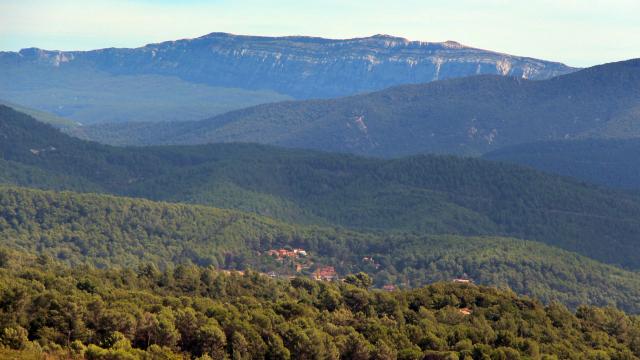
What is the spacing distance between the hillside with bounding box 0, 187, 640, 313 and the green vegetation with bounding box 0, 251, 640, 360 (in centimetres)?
4652

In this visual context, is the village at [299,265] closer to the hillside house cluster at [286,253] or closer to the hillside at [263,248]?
the hillside house cluster at [286,253]

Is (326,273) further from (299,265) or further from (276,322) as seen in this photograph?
(276,322)

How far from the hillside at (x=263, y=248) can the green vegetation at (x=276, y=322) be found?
153 feet

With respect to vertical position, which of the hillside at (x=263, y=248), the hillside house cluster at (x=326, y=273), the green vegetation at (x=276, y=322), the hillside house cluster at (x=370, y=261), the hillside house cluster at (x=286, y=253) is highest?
the green vegetation at (x=276, y=322)

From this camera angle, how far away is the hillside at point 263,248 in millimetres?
140125

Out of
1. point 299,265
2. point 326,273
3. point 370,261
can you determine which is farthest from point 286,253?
point 370,261

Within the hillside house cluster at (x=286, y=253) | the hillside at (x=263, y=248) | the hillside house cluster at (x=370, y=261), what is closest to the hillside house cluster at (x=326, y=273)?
the hillside at (x=263, y=248)

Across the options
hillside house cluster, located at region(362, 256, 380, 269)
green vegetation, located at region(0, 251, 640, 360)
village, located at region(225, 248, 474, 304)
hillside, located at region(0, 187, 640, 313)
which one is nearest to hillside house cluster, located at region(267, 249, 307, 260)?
village, located at region(225, 248, 474, 304)

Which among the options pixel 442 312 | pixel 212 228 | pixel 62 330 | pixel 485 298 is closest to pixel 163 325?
pixel 62 330

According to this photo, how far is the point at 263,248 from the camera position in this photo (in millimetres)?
158000

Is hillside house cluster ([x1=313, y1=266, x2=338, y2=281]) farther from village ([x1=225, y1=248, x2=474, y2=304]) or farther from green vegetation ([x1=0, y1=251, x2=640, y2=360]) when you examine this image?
green vegetation ([x1=0, y1=251, x2=640, y2=360])

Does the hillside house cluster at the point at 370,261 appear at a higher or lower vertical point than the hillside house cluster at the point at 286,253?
higher

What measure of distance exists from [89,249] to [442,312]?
7180 centimetres

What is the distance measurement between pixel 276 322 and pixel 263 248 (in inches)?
3399
